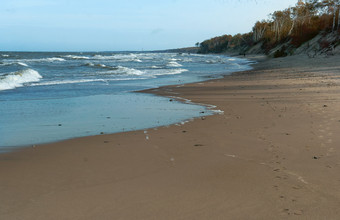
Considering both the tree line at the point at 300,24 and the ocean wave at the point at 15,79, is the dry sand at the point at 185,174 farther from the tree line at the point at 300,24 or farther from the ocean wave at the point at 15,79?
the tree line at the point at 300,24

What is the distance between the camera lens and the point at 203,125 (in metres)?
6.60

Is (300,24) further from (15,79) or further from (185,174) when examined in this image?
(185,174)

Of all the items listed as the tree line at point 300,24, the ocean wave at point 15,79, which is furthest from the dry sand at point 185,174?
the tree line at point 300,24

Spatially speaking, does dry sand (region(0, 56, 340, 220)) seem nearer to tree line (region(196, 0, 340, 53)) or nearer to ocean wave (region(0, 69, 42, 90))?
ocean wave (region(0, 69, 42, 90))

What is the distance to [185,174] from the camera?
3.84 meters

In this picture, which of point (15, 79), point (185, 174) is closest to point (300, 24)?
point (15, 79)

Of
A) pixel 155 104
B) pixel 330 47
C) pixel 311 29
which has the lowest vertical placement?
pixel 155 104

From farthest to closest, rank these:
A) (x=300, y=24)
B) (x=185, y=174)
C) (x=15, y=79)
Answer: (x=300, y=24), (x=15, y=79), (x=185, y=174)

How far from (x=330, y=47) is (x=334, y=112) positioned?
92.4 ft

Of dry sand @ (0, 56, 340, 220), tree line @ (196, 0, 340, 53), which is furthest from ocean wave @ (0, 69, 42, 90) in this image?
tree line @ (196, 0, 340, 53)

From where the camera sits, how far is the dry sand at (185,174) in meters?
2.95

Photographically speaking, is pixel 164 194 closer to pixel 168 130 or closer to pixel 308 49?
pixel 168 130

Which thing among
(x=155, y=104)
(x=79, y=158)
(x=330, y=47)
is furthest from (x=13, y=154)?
(x=330, y=47)

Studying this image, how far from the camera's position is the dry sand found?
116 inches
